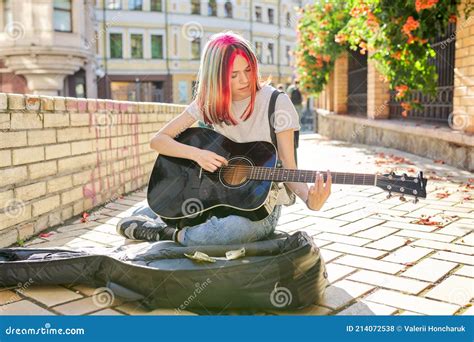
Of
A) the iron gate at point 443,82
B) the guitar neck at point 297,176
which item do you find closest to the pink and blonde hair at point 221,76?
the guitar neck at point 297,176

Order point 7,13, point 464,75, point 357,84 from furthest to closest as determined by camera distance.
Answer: point 7,13 → point 357,84 → point 464,75

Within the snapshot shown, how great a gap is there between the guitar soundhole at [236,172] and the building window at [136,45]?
104 ft

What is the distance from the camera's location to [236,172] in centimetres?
311

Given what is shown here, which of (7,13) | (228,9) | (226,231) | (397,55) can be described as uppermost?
(228,9)

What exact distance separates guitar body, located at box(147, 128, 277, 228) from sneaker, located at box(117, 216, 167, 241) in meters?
0.63

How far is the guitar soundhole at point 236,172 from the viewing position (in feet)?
10.1

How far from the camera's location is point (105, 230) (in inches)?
181

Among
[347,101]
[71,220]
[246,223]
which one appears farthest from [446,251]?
[347,101]

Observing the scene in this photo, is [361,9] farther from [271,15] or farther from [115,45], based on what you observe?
[271,15]

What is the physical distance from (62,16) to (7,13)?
2.16 m

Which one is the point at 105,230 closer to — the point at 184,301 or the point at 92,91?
the point at 184,301

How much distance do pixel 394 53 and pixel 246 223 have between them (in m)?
5.79

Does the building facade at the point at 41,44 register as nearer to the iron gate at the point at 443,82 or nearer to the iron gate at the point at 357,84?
the iron gate at the point at 357,84

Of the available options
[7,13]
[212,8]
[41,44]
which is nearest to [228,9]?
[212,8]
